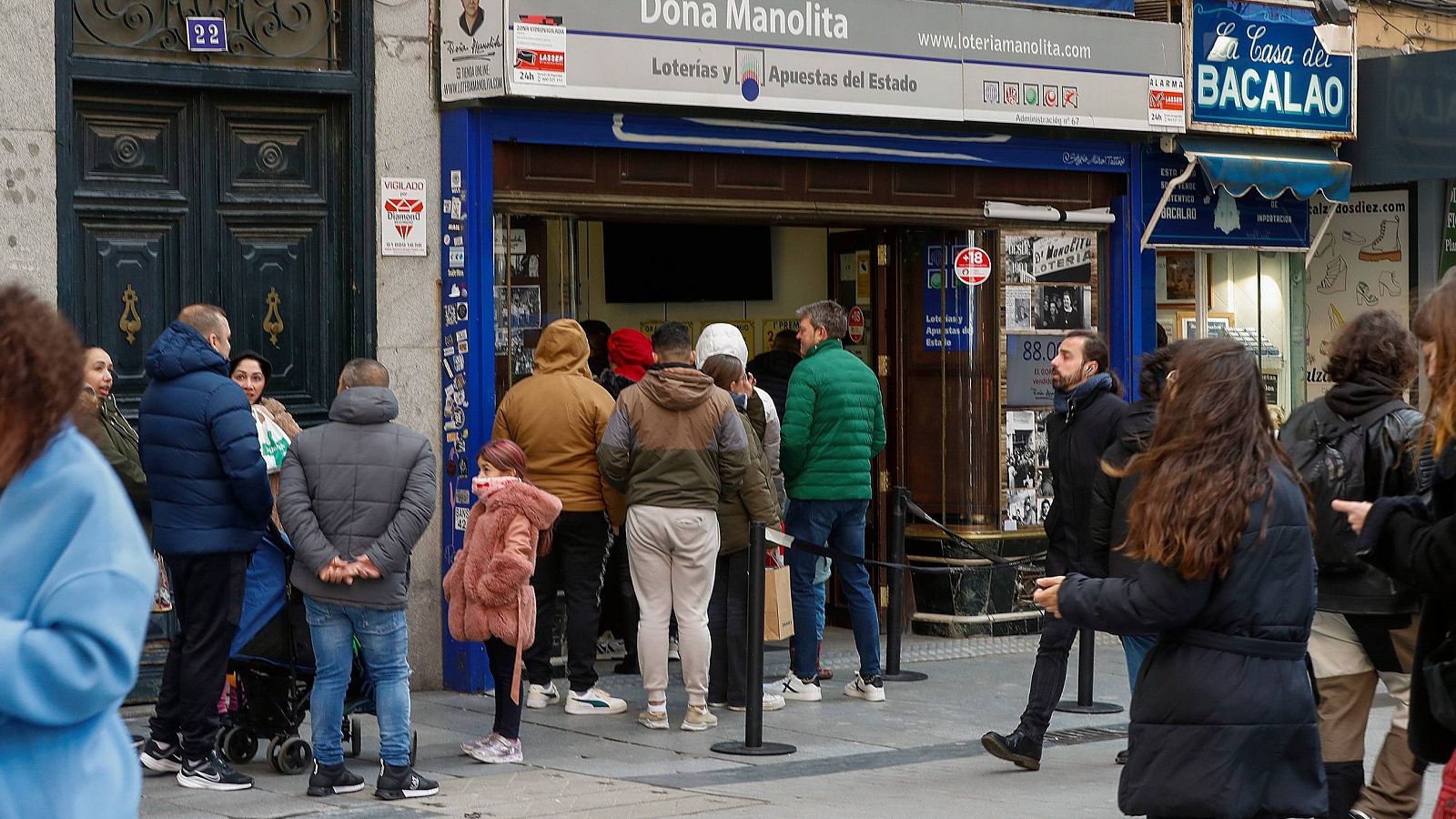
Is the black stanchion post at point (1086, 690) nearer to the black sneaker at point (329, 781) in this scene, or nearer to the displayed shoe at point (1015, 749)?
the displayed shoe at point (1015, 749)

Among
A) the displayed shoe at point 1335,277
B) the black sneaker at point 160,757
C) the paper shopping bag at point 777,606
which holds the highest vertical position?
the displayed shoe at point 1335,277

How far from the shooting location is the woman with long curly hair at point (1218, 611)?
426cm

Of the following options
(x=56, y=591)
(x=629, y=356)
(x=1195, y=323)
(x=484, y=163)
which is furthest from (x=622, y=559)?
(x=56, y=591)

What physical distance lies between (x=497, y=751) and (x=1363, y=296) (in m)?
8.97

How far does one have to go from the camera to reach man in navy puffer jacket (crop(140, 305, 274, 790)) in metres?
7.07

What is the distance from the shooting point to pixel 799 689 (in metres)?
9.59

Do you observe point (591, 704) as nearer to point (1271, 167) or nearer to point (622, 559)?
point (622, 559)

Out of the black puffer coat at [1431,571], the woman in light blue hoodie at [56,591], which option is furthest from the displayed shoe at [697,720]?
the woman in light blue hoodie at [56,591]

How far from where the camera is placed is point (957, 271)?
11.6m

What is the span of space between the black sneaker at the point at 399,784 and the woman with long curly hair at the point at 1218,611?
3508 mm

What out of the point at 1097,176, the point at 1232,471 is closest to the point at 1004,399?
the point at 1097,176

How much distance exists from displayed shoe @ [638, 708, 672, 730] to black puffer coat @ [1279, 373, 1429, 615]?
3.59 m

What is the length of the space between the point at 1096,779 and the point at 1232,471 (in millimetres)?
3685

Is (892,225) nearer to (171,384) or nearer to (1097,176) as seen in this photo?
(1097,176)
